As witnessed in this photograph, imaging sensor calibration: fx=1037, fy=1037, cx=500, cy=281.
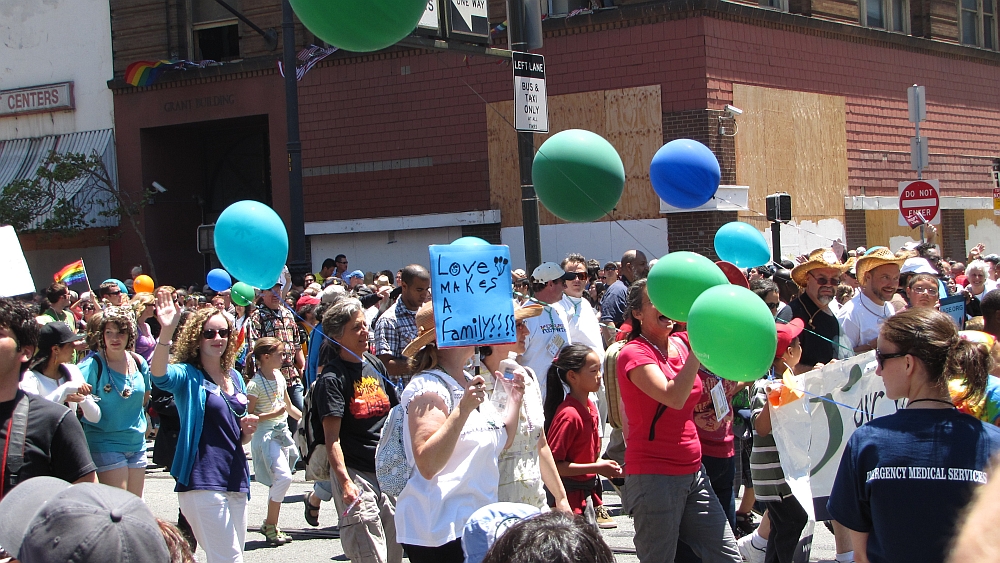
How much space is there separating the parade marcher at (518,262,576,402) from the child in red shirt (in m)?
2.52

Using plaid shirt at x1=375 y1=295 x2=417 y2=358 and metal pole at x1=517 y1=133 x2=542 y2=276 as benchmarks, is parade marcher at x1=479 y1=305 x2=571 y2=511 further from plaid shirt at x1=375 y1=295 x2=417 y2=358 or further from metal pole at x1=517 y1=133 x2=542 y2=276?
metal pole at x1=517 y1=133 x2=542 y2=276

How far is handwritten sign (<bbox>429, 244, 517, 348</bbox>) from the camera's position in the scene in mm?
4434

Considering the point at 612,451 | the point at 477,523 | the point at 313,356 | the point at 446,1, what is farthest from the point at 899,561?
the point at 446,1

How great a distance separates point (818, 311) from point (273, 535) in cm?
433

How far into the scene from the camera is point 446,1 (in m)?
9.11

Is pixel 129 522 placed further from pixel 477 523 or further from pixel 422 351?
pixel 422 351

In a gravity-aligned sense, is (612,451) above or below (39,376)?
below

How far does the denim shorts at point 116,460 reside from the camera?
6699mm

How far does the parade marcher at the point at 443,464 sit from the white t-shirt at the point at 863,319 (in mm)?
3984

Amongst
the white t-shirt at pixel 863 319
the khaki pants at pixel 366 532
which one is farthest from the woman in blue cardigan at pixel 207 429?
the white t-shirt at pixel 863 319

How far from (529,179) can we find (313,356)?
7.97 feet

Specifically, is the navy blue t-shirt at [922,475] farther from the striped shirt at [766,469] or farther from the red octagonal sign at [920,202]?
the red octagonal sign at [920,202]

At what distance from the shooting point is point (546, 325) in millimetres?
8789

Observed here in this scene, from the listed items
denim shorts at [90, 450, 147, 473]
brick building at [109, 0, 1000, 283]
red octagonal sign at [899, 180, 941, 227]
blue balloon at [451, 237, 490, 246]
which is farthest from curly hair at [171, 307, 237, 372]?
brick building at [109, 0, 1000, 283]
